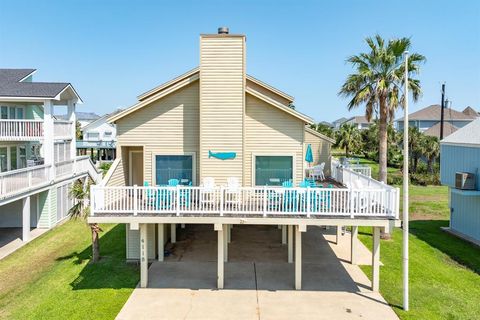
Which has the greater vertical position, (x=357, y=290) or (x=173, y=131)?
(x=173, y=131)

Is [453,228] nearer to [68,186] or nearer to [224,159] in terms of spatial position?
[224,159]

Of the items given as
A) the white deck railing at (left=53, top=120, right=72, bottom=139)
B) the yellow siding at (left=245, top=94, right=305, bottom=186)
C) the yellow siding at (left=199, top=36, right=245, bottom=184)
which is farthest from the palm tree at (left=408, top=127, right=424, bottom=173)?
the white deck railing at (left=53, top=120, right=72, bottom=139)

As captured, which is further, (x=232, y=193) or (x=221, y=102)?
(x=221, y=102)

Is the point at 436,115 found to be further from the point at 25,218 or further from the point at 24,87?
the point at 25,218

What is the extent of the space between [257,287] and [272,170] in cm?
510

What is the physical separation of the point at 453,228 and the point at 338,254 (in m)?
9.78

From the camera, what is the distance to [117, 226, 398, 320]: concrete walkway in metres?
11.7

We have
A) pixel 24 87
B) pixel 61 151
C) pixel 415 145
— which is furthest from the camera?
pixel 415 145

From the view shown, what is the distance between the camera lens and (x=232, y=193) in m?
14.7

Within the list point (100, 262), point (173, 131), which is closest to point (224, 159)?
point (173, 131)

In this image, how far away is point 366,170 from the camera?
21.5m

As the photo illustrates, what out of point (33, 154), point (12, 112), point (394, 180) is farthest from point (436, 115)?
point (12, 112)

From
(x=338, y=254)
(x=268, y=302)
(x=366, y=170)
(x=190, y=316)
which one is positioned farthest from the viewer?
(x=366, y=170)

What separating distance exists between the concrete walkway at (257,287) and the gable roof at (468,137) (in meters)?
8.57
